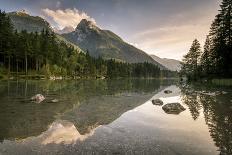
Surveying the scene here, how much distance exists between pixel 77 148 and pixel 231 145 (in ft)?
21.9

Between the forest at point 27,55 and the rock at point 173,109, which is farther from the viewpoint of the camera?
the forest at point 27,55

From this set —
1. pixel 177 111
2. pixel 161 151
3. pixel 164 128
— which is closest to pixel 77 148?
pixel 161 151

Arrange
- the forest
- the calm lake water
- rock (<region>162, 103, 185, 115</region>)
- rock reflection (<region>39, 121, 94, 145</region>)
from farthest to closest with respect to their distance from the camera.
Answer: the forest, rock (<region>162, 103, 185, 115</region>), rock reflection (<region>39, 121, 94, 145</region>), the calm lake water

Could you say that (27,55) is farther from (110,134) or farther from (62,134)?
(110,134)

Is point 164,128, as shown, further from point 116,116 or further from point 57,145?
point 57,145

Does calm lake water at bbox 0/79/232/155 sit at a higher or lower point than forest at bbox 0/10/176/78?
lower

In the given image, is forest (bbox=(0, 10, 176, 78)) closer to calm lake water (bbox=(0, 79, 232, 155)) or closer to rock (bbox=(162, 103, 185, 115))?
rock (bbox=(162, 103, 185, 115))

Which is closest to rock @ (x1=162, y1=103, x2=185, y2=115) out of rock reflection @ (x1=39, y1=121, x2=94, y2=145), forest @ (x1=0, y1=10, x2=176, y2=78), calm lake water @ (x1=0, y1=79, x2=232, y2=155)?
calm lake water @ (x1=0, y1=79, x2=232, y2=155)

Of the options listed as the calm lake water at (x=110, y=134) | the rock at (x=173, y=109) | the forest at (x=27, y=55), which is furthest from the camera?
the forest at (x=27, y=55)

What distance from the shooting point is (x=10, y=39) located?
295ft

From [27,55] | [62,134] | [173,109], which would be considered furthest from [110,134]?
[27,55]

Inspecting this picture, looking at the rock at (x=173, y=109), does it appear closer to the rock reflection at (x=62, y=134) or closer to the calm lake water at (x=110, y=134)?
the calm lake water at (x=110, y=134)

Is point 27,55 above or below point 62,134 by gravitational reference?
above

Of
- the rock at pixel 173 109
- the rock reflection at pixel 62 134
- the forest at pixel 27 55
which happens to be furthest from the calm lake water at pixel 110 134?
the forest at pixel 27 55
